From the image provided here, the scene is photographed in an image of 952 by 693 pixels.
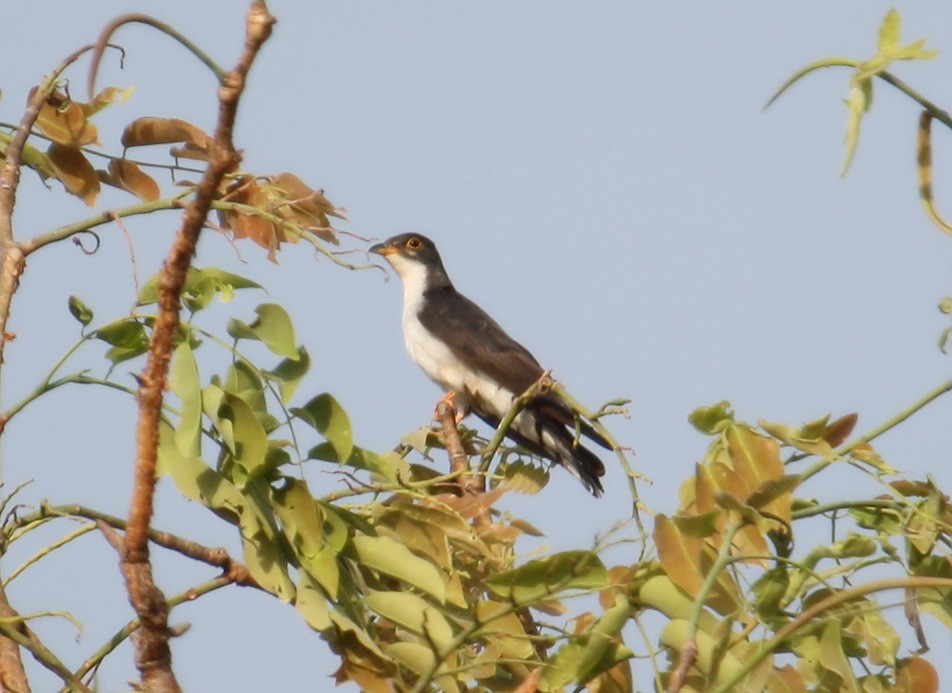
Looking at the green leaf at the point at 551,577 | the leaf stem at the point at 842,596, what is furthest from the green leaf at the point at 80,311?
the leaf stem at the point at 842,596

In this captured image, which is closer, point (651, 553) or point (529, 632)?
point (651, 553)

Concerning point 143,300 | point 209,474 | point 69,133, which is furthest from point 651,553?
→ point 69,133

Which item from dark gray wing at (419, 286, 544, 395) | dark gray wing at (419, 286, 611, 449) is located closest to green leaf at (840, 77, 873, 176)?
dark gray wing at (419, 286, 611, 449)

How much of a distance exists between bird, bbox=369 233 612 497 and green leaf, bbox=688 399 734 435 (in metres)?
5.61

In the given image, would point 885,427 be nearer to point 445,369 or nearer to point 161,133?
point 161,133

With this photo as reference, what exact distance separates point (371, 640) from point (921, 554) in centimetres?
94

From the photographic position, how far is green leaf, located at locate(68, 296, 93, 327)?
9.16ft

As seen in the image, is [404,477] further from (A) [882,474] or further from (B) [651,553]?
(A) [882,474]

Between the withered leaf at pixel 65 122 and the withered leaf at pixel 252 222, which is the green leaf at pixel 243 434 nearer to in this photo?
the withered leaf at pixel 252 222

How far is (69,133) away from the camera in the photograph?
3.40m

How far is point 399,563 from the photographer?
2.62 m

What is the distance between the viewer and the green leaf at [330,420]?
9.00 ft

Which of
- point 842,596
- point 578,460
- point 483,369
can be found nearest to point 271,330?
point 842,596

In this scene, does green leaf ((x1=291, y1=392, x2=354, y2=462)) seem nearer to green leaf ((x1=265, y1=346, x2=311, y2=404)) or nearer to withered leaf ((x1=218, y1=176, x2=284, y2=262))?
green leaf ((x1=265, y1=346, x2=311, y2=404))
